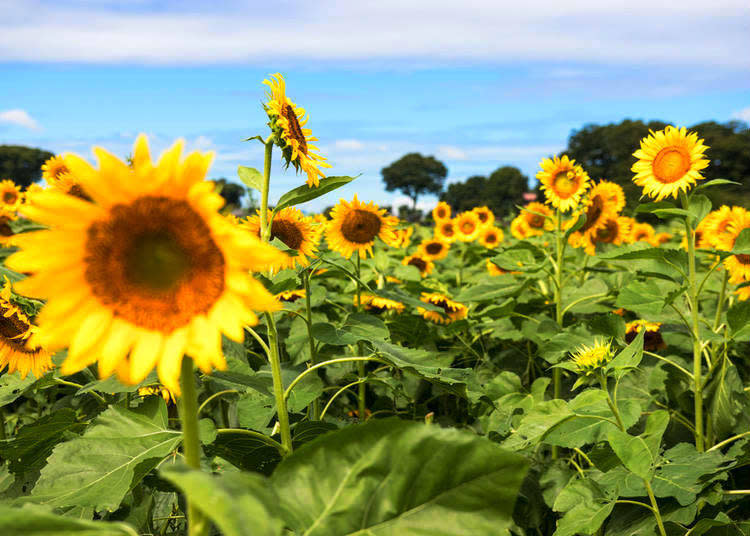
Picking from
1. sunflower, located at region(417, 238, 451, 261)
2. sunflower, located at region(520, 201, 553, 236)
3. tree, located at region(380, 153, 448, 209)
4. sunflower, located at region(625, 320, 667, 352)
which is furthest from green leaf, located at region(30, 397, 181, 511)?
tree, located at region(380, 153, 448, 209)

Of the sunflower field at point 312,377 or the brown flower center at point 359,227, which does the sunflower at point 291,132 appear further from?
the brown flower center at point 359,227

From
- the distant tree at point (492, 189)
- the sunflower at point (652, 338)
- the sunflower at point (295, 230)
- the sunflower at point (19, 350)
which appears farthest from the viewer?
the distant tree at point (492, 189)

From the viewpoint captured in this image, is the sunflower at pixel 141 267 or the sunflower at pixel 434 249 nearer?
the sunflower at pixel 141 267

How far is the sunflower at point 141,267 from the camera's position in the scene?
2.59ft

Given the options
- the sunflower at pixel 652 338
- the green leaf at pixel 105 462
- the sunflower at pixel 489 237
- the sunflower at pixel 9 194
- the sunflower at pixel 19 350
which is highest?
the sunflower at pixel 9 194

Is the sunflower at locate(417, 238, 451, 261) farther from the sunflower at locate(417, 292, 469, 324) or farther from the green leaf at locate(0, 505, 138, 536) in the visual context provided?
the green leaf at locate(0, 505, 138, 536)

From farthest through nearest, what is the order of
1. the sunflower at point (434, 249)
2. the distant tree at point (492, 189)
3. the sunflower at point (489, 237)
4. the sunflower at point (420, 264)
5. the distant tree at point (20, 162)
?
the distant tree at point (20, 162) → the distant tree at point (492, 189) → the sunflower at point (489, 237) → the sunflower at point (434, 249) → the sunflower at point (420, 264)

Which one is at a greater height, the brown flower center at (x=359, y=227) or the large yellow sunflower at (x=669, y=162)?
the large yellow sunflower at (x=669, y=162)

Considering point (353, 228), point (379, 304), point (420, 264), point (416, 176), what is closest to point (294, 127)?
point (353, 228)

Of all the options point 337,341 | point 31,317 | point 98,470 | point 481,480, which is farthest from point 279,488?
point 31,317

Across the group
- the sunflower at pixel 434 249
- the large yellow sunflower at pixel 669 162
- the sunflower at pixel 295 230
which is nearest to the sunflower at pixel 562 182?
the large yellow sunflower at pixel 669 162

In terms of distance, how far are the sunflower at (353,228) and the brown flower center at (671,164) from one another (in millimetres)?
1388

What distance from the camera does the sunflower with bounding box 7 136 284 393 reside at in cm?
79

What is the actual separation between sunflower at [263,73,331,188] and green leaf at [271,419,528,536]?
883mm
